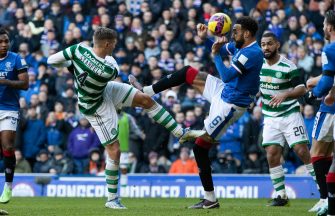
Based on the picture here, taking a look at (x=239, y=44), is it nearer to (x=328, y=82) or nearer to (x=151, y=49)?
(x=328, y=82)

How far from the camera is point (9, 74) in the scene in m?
16.1

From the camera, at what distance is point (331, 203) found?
37.5ft

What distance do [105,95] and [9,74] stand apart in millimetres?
2047

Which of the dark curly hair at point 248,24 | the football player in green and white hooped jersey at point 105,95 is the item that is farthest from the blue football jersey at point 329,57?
the football player in green and white hooped jersey at point 105,95

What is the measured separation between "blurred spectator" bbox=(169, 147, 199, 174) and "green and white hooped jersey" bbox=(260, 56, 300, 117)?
657 cm

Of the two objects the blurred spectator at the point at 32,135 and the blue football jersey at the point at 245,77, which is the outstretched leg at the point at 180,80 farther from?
the blurred spectator at the point at 32,135

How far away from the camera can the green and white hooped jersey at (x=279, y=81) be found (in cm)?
1600

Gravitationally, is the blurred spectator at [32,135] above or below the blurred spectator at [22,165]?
above

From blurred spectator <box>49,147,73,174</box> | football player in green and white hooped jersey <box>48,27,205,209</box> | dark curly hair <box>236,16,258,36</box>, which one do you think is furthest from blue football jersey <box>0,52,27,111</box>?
blurred spectator <box>49,147,73,174</box>

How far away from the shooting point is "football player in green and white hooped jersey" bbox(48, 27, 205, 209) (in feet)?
47.9

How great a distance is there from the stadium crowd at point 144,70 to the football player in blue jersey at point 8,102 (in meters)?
6.46

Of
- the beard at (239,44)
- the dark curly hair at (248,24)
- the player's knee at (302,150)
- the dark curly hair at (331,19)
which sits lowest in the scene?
the player's knee at (302,150)

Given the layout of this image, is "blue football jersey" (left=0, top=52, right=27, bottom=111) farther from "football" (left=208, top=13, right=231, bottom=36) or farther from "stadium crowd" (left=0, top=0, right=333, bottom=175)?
"stadium crowd" (left=0, top=0, right=333, bottom=175)

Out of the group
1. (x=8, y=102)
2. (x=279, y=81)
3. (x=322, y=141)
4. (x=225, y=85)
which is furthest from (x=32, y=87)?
(x=322, y=141)
